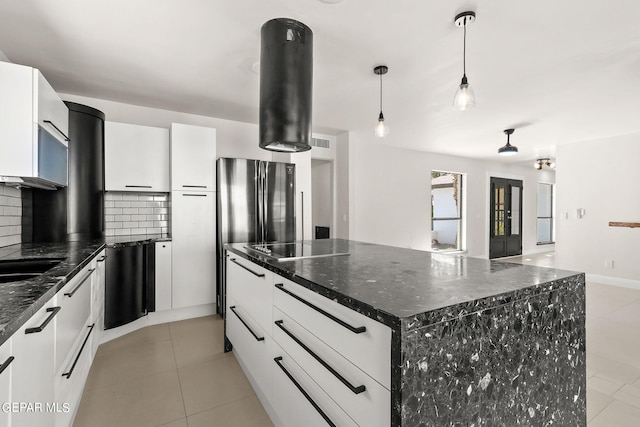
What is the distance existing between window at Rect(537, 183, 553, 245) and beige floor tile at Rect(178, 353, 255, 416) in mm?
9797

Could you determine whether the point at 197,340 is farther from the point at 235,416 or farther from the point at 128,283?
the point at 235,416

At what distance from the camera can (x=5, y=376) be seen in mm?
839

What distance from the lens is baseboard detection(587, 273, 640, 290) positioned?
4.81 m

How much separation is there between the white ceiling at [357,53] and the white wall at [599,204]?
1267 millimetres

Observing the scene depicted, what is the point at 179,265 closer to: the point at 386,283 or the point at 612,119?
the point at 386,283

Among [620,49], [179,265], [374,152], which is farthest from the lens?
[374,152]

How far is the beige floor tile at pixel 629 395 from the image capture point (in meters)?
1.92

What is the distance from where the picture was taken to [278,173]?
3789mm

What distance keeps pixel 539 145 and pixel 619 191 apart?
4.64 feet

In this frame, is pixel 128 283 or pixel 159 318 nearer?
pixel 128 283

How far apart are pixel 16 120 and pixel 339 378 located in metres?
2.33

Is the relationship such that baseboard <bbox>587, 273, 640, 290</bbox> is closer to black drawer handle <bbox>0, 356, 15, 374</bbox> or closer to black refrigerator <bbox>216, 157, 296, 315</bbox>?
black refrigerator <bbox>216, 157, 296, 315</bbox>

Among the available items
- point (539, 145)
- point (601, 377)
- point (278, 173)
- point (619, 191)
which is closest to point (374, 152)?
point (278, 173)

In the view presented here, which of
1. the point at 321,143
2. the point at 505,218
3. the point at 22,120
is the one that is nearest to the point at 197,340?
the point at 22,120
